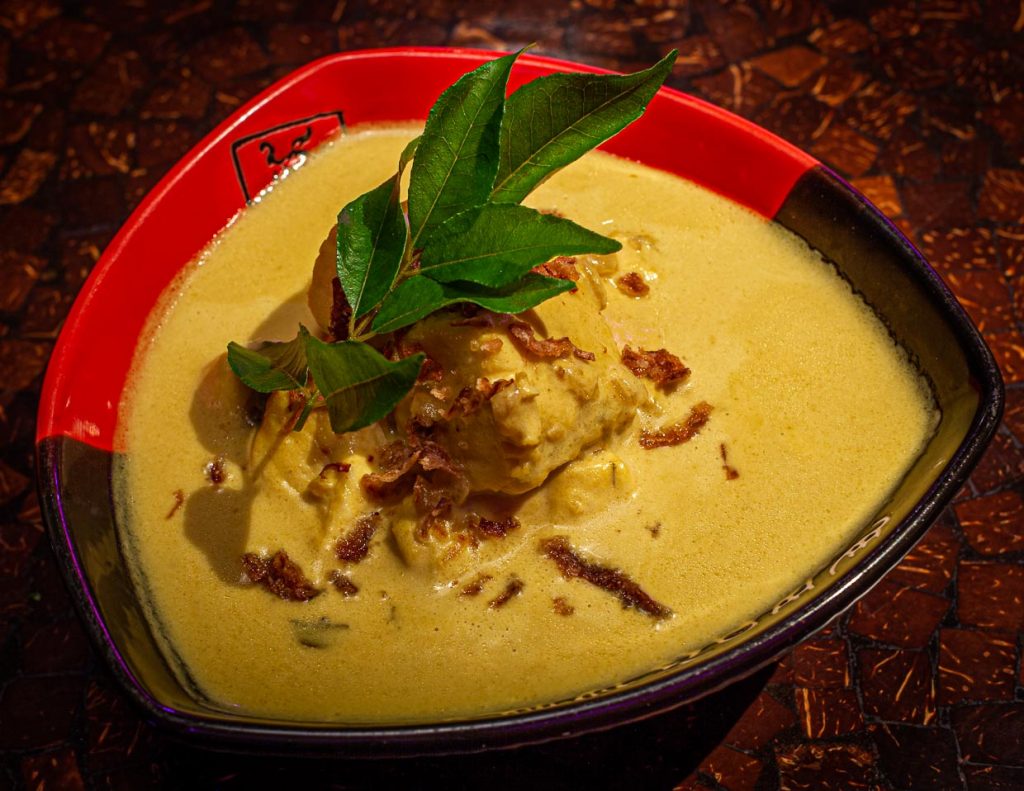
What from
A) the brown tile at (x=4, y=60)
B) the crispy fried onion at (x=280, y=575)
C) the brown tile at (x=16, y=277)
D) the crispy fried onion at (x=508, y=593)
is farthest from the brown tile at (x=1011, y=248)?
the brown tile at (x=4, y=60)

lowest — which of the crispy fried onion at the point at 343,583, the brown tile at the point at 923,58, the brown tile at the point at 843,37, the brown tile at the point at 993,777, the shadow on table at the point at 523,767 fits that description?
the brown tile at the point at 993,777

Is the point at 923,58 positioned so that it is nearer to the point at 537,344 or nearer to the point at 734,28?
the point at 734,28

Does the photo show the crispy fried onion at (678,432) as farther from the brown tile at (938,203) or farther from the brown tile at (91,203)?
the brown tile at (91,203)

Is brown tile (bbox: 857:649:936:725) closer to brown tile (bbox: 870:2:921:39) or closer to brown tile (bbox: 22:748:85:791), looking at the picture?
brown tile (bbox: 22:748:85:791)

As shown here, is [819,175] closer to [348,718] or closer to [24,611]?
[348,718]

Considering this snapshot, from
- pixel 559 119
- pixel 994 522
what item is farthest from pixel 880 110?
pixel 559 119

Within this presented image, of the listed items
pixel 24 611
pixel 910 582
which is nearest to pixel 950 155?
pixel 910 582

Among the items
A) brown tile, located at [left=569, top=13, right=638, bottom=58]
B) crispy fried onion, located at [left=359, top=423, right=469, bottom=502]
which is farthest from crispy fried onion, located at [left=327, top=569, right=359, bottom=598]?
brown tile, located at [left=569, top=13, right=638, bottom=58]
